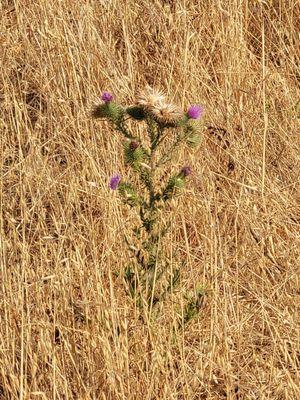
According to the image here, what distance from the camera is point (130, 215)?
268 cm

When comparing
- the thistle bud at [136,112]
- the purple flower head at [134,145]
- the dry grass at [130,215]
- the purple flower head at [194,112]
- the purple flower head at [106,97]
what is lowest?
the dry grass at [130,215]

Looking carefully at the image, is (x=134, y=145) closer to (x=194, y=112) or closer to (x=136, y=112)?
(x=136, y=112)

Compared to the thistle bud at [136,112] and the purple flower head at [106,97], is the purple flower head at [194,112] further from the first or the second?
the purple flower head at [106,97]

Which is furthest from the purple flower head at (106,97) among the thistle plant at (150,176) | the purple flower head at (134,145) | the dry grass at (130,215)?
the dry grass at (130,215)

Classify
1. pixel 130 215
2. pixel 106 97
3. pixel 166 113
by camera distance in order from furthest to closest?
pixel 130 215 → pixel 106 97 → pixel 166 113

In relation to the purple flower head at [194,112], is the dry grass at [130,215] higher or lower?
lower

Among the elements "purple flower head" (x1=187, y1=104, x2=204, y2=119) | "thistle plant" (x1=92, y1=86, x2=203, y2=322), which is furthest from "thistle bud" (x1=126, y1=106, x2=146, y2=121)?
"purple flower head" (x1=187, y1=104, x2=204, y2=119)

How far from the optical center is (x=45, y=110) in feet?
11.2

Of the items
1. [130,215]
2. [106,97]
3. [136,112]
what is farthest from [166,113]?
[130,215]

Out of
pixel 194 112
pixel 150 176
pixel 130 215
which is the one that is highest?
pixel 194 112

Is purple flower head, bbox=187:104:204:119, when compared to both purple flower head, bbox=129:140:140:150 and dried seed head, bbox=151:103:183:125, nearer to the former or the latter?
dried seed head, bbox=151:103:183:125

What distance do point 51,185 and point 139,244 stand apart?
0.58 metres

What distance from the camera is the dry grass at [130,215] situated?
218cm

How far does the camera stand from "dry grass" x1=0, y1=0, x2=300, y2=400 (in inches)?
85.7
